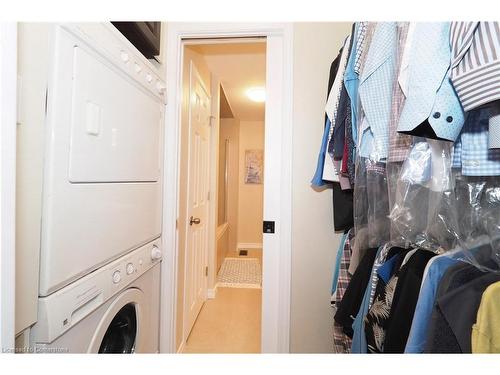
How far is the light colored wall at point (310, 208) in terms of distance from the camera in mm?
1411

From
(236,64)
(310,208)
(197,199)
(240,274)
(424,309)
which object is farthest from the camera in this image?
(240,274)

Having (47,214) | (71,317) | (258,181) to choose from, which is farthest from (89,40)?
(258,181)

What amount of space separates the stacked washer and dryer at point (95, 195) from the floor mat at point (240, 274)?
1.80 metres

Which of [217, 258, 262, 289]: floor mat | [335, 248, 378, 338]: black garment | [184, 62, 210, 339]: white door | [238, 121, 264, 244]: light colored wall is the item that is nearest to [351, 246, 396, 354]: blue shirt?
[335, 248, 378, 338]: black garment

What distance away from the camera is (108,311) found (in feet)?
3.01

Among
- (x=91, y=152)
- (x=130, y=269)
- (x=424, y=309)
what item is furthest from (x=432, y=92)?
(x=130, y=269)

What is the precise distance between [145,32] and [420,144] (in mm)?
1232

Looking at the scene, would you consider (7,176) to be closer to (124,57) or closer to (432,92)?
(124,57)

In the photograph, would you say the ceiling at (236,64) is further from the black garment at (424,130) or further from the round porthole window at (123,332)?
the round porthole window at (123,332)

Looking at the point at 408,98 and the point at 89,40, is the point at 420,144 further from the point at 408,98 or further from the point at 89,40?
the point at 89,40

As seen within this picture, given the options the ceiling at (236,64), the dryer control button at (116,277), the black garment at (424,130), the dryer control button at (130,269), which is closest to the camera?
the black garment at (424,130)

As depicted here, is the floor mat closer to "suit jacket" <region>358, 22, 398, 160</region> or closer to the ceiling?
the ceiling

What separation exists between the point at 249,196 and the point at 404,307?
13.4 ft

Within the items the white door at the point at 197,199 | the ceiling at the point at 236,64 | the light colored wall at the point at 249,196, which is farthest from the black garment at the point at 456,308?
the light colored wall at the point at 249,196
